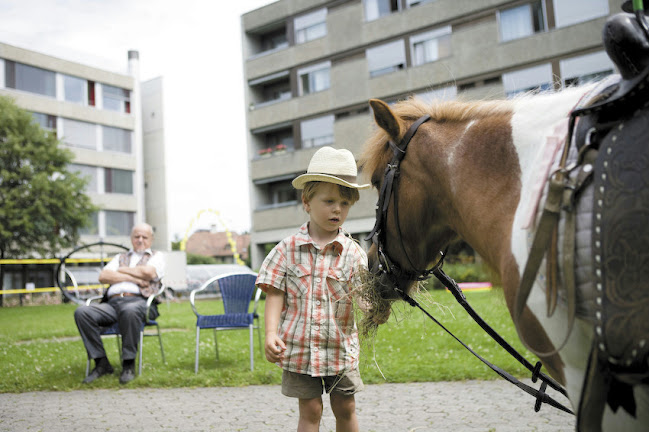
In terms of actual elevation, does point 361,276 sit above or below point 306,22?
below

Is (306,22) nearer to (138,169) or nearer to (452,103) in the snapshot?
(138,169)

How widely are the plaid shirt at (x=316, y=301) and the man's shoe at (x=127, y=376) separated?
4101mm

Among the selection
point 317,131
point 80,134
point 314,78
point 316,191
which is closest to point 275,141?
point 317,131

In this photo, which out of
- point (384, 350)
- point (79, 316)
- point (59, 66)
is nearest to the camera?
point (79, 316)

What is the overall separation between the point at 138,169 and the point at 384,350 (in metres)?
37.2

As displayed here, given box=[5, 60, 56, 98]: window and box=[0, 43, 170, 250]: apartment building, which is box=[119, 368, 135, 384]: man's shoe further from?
box=[5, 60, 56, 98]: window

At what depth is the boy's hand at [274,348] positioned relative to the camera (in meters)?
2.57

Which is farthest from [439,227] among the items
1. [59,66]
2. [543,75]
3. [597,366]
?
[59,66]

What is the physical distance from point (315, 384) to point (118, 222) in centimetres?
3975

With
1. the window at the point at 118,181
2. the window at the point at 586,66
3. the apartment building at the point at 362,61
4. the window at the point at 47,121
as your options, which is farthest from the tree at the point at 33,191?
the window at the point at 586,66

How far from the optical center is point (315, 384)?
275cm

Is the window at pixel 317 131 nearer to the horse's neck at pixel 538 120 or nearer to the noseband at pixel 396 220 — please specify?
the noseband at pixel 396 220

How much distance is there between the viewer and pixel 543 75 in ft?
74.7

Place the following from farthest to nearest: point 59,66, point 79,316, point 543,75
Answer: point 59,66
point 543,75
point 79,316
